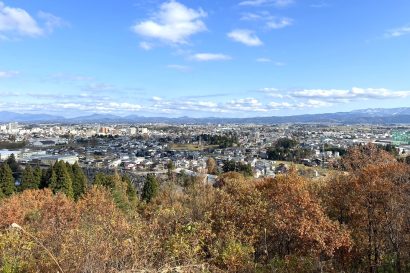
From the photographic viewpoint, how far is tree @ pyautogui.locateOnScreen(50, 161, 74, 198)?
3183 centimetres

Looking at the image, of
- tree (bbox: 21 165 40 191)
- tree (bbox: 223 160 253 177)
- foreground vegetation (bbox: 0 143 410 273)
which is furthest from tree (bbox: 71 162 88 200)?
tree (bbox: 223 160 253 177)

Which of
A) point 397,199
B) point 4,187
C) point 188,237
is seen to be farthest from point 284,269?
point 4,187

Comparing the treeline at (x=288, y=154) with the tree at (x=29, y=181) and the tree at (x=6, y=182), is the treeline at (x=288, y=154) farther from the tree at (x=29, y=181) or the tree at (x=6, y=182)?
the tree at (x=6, y=182)

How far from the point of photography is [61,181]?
32281mm

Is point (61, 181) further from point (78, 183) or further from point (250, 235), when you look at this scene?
point (250, 235)

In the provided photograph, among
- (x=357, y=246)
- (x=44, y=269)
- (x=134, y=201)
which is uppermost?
(x=44, y=269)

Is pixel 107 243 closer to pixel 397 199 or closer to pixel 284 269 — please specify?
pixel 284 269

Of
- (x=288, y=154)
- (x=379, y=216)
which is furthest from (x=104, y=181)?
(x=288, y=154)

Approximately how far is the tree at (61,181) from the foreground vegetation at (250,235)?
15.3m

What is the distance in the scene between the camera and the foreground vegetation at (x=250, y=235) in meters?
6.83

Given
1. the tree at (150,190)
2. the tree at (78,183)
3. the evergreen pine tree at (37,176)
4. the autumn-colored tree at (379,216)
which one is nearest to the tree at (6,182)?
the evergreen pine tree at (37,176)

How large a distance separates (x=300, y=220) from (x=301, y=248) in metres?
0.80

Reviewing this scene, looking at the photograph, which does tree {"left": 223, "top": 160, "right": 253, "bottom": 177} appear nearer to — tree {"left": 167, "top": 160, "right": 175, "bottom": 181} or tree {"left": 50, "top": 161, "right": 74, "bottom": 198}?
tree {"left": 167, "top": 160, "right": 175, "bottom": 181}

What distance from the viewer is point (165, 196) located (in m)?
29.6
